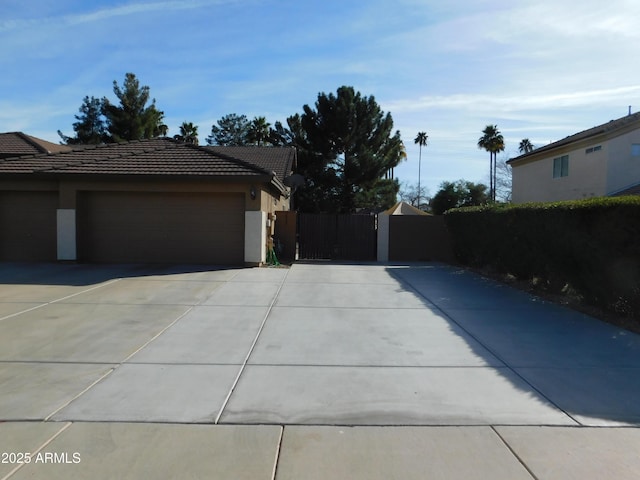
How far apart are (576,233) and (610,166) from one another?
52.1ft

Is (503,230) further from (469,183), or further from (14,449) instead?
(469,183)

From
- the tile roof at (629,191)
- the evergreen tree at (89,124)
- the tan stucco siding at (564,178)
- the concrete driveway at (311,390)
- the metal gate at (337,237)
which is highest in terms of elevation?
the evergreen tree at (89,124)

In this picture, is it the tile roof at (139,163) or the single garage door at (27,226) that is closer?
the tile roof at (139,163)

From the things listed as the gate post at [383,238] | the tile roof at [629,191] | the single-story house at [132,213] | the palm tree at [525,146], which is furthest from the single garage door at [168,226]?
the palm tree at [525,146]

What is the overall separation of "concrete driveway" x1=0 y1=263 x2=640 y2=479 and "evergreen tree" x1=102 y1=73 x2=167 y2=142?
35244 millimetres

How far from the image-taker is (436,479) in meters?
3.46

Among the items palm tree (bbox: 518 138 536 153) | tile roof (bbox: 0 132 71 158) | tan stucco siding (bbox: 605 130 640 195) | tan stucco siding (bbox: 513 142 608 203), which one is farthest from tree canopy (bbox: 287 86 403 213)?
palm tree (bbox: 518 138 536 153)

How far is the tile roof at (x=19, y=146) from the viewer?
19703 mm

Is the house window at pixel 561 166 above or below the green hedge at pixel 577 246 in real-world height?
above

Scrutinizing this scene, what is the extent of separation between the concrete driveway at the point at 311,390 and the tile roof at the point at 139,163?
255 inches

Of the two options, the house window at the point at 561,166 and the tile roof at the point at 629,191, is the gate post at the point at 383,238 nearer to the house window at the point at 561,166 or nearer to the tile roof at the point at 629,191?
the tile roof at the point at 629,191

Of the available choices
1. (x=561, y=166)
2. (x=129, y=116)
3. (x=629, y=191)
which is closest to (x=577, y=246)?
(x=629, y=191)

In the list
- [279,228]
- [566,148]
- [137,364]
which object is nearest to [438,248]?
[279,228]

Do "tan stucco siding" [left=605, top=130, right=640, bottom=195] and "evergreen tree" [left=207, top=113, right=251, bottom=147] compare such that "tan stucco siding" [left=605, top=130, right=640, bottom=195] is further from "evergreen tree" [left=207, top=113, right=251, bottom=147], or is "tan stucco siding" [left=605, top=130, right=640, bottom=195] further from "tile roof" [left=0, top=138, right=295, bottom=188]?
"evergreen tree" [left=207, top=113, right=251, bottom=147]
